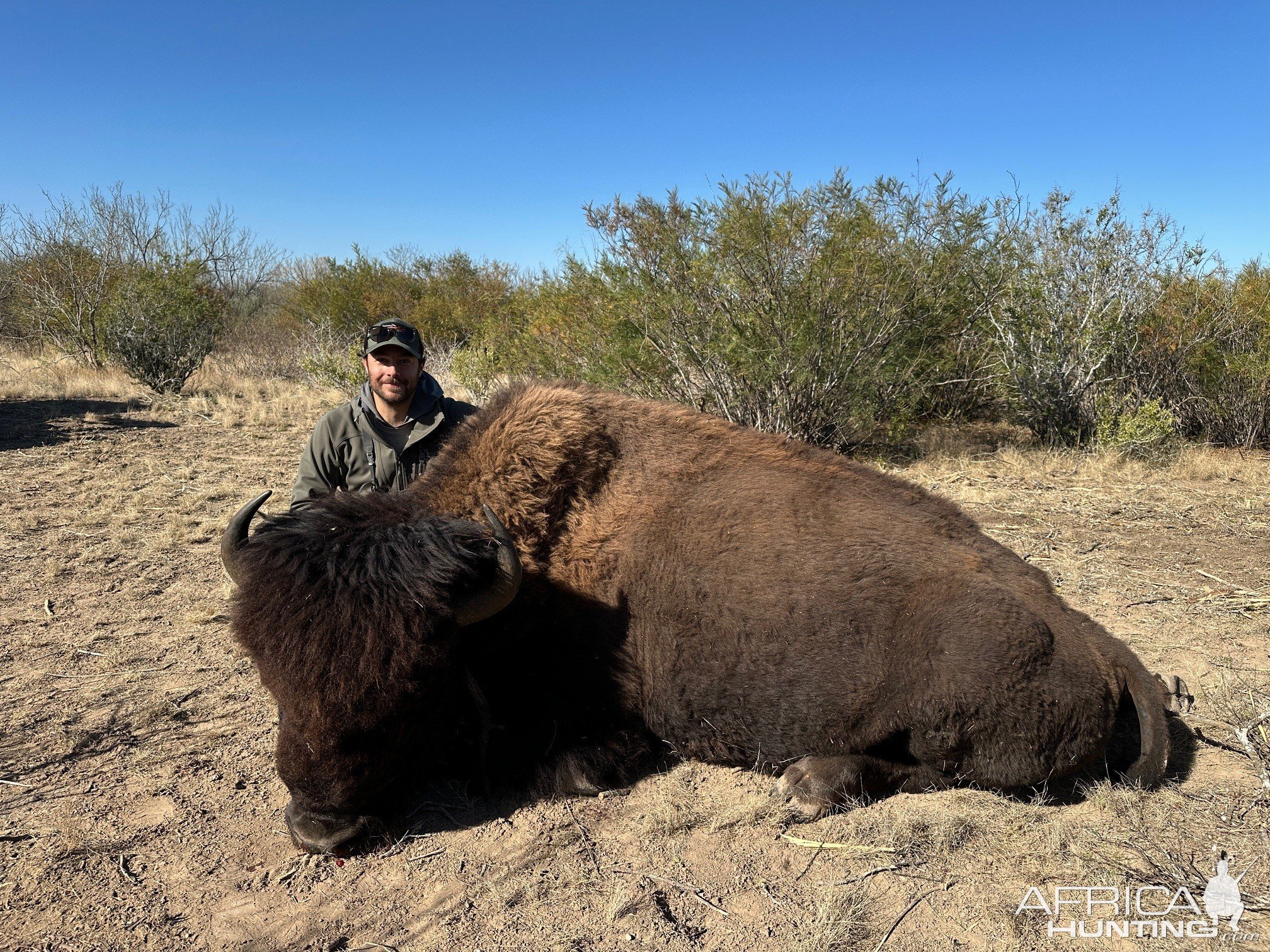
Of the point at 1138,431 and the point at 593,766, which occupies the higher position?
the point at 1138,431

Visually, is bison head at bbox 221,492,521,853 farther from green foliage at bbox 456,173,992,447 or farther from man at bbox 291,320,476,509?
green foliage at bbox 456,173,992,447

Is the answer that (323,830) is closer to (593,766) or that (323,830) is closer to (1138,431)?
(593,766)

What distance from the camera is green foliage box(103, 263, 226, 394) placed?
54.0ft

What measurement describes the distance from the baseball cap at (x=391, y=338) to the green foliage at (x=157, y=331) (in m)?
14.9

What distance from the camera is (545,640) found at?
3.30 meters

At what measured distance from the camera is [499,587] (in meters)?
2.89

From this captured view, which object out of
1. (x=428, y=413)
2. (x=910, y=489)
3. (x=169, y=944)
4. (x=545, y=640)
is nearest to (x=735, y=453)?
(x=910, y=489)

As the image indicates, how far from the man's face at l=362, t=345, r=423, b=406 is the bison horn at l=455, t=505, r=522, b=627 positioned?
6.38ft

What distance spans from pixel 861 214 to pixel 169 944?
9928 mm

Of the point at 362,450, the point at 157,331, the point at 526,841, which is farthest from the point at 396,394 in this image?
the point at 157,331

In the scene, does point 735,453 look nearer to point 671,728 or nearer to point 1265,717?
point 671,728

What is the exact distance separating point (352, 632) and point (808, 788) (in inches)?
78.3

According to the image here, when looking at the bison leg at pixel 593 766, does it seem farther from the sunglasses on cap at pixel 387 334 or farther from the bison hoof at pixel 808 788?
the sunglasses on cap at pixel 387 334

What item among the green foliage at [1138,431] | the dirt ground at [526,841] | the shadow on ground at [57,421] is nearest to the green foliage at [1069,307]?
the green foliage at [1138,431]
